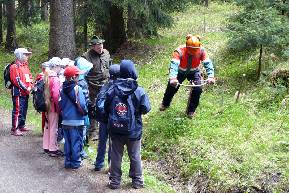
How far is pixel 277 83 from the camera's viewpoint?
36.0ft

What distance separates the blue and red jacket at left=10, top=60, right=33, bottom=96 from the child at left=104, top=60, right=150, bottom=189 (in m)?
3.34

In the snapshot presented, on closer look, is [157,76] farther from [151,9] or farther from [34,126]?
[34,126]

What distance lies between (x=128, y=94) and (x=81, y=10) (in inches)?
400

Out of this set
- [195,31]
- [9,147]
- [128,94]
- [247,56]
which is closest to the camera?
[128,94]

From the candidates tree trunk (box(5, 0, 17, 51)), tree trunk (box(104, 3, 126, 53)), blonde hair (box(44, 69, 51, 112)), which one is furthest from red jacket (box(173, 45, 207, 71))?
tree trunk (box(5, 0, 17, 51))

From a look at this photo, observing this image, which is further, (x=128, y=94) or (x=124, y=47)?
(x=124, y=47)

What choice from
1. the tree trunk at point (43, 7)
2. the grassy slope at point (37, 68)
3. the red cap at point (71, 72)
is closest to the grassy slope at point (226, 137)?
the grassy slope at point (37, 68)

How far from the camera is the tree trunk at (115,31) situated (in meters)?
17.2

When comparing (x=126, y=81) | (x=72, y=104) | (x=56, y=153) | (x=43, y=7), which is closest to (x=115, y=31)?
(x=43, y=7)

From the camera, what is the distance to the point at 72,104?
25.9 ft

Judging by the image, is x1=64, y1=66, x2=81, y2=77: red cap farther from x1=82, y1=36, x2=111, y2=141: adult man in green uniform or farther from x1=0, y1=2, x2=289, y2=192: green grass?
x1=0, y1=2, x2=289, y2=192: green grass

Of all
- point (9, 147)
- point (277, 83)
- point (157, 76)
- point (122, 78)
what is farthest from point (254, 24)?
point (9, 147)

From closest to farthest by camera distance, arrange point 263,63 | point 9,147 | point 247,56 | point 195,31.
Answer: point 9,147, point 263,63, point 247,56, point 195,31

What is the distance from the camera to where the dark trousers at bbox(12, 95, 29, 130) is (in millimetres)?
10031
